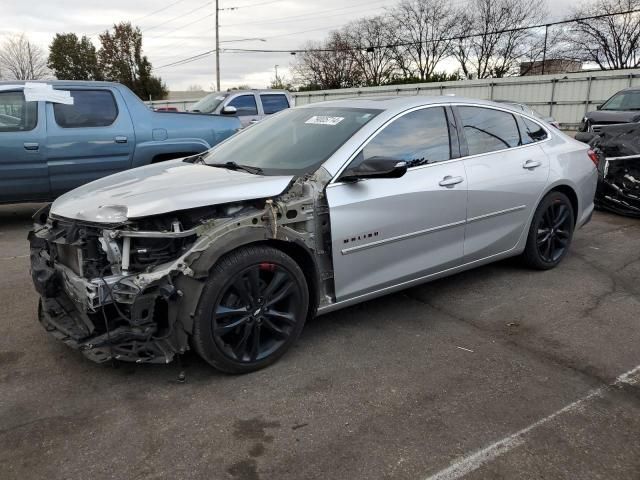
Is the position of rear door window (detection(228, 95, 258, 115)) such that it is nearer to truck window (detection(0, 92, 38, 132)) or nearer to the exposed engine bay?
truck window (detection(0, 92, 38, 132))

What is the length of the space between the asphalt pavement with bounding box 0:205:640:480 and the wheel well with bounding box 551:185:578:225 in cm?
119

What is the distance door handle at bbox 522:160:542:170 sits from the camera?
185 inches

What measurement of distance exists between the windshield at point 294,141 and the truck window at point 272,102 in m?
8.96

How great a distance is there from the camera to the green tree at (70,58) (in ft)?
196

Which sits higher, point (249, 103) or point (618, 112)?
point (249, 103)

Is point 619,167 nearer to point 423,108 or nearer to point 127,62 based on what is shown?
point 423,108

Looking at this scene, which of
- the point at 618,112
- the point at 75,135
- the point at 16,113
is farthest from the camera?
the point at 618,112

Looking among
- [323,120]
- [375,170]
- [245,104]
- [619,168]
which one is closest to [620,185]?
[619,168]

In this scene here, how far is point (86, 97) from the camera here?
7.15 meters

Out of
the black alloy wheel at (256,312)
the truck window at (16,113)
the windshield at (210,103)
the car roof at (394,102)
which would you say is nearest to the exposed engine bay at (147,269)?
the black alloy wheel at (256,312)

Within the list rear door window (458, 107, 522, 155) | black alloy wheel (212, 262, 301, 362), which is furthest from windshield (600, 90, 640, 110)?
black alloy wheel (212, 262, 301, 362)

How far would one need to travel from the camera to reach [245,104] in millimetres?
13023

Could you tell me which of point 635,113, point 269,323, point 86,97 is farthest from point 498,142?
point 635,113

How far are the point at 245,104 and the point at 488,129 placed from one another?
30.6 ft
